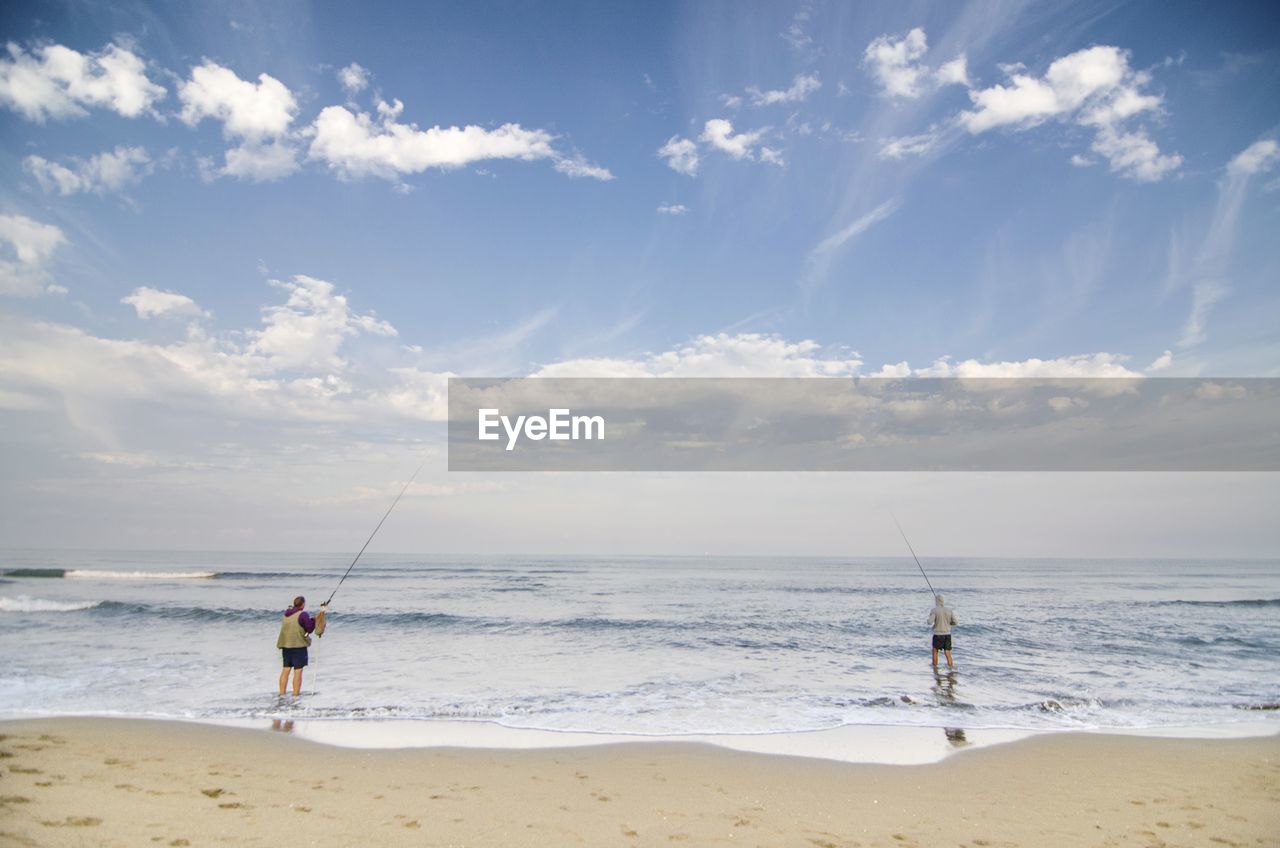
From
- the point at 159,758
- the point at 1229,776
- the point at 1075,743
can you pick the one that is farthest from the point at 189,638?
the point at 1229,776

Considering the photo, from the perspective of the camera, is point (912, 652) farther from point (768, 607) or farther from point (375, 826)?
point (375, 826)

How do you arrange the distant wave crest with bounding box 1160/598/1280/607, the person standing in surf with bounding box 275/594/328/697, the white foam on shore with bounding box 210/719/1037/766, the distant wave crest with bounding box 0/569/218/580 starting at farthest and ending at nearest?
the distant wave crest with bounding box 0/569/218/580 < the distant wave crest with bounding box 1160/598/1280/607 < the person standing in surf with bounding box 275/594/328/697 < the white foam on shore with bounding box 210/719/1037/766

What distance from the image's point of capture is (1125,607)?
29.0 m

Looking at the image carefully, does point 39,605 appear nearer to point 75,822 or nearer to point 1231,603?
point 75,822

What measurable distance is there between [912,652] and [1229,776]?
9907 millimetres

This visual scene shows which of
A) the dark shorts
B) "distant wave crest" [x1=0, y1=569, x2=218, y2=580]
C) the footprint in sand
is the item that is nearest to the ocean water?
the dark shorts

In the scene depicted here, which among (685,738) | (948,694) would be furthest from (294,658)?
(948,694)

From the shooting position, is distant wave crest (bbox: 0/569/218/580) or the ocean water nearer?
the ocean water

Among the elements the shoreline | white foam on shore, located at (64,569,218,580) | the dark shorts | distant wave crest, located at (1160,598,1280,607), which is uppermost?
the dark shorts

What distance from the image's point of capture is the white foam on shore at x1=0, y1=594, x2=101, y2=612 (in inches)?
967

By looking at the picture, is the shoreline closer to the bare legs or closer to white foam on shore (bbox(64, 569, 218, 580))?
the bare legs

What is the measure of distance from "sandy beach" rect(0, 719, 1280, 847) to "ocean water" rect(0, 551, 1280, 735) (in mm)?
1724

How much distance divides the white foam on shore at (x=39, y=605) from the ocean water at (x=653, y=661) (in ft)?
0.58

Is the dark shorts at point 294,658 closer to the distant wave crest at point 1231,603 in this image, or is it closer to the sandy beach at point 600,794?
the sandy beach at point 600,794
